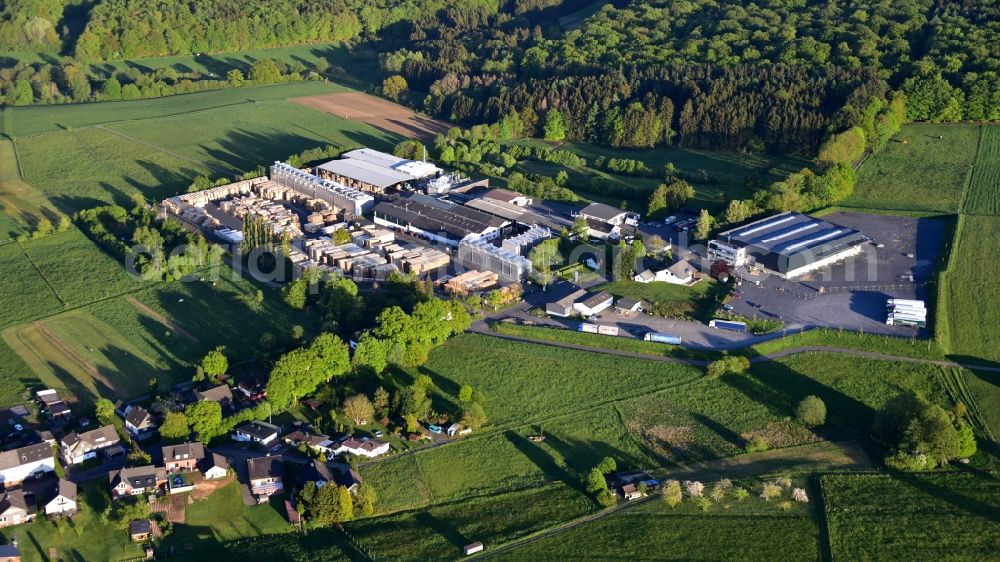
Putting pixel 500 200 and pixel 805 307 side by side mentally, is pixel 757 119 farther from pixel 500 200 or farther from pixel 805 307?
pixel 805 307

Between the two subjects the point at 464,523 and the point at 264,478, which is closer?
the point at 464,523

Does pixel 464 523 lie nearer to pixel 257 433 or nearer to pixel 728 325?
pixel 257 433

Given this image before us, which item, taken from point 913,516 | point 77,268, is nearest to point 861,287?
point 913,516

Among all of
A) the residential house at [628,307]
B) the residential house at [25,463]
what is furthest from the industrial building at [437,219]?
the residential house at [25,463]

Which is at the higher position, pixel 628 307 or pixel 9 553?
pixel 628 307

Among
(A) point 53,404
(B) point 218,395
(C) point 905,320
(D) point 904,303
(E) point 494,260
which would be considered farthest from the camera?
(E) point 494,260

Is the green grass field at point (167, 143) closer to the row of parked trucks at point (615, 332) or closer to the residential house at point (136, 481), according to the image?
the residential house at point (136, 481)

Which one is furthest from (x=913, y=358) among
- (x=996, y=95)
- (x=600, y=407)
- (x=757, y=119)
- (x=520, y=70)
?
(x=520, y=70)

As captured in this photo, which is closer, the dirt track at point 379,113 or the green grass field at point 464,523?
the green grass field at point 464,523
